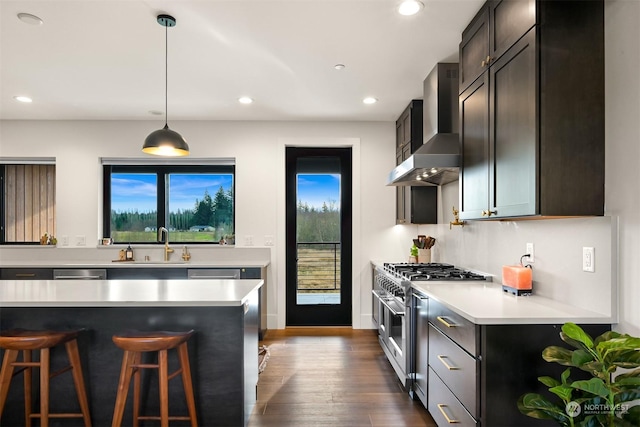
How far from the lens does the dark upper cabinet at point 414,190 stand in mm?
3846

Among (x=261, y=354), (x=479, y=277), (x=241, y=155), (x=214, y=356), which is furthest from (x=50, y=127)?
(x=479, y=277)

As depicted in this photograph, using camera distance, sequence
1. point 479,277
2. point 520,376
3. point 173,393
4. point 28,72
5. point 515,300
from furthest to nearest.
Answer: point 28,72, point 479,277, point 173,393, point 515,300, point 520,376

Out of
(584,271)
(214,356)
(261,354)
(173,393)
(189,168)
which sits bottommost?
(261,354)

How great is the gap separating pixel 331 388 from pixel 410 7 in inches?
111

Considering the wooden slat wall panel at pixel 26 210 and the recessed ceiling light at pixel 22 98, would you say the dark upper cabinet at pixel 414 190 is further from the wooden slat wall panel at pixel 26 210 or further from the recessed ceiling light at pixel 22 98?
the wooden slat wall panel at pixel 26 210

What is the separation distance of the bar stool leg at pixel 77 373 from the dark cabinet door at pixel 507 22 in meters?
2.95

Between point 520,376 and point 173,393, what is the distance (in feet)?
6.35

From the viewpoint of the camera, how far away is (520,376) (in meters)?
1.67

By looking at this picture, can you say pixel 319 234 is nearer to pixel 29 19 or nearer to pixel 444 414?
pixel 444 414

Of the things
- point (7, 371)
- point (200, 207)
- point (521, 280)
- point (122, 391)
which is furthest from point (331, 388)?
point (200, 207)

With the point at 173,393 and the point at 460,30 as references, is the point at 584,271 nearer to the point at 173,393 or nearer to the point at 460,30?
the point at 460,30

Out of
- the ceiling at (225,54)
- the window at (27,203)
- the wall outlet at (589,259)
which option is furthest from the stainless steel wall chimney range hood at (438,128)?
the window at (27,203)

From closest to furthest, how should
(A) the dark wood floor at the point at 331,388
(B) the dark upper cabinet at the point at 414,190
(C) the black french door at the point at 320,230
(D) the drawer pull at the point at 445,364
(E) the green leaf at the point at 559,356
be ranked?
(E) the green leaf at the point at 559,356 < (D) the drawer pull at the point at 445,364 < (A) the dark wood floor at the point at 331,388 < (B) the dark upper cabinet at the point at 414,190 < (C) the black french door at the point at 320,230

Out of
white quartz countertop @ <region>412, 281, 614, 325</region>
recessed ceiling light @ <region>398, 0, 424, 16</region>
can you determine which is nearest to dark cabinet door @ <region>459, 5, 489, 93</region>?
recessed ceiling light @ <region>398, 0, 424, 16</region>
